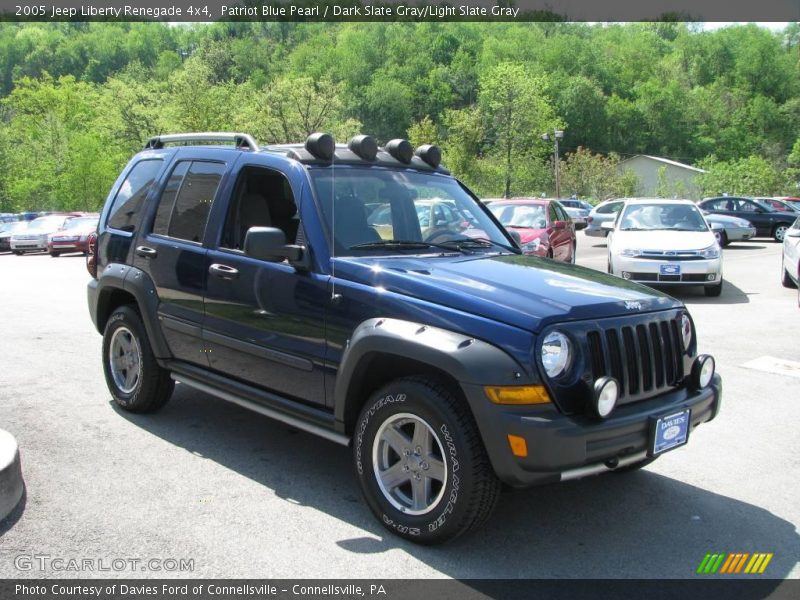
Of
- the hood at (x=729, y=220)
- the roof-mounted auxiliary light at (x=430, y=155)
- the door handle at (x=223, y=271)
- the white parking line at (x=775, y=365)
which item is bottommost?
the white parking line at (x=775, y=365)

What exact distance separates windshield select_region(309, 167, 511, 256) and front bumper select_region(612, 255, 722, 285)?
7.86 metres

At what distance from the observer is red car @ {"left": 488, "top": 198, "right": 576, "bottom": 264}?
14.0 m

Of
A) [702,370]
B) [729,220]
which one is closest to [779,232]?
[729,220]

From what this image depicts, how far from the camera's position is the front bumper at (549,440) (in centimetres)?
336

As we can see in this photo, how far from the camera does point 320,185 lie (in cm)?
466

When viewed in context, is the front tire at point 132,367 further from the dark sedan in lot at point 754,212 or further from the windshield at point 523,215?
the dark sedan in lot at point 754,212

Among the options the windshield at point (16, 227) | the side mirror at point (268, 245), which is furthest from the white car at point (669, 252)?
the windshield at point (16, 227)

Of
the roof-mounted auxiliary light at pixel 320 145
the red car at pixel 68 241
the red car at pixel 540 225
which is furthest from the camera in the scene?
the red car at pixel 68 241

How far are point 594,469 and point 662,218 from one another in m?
11.2

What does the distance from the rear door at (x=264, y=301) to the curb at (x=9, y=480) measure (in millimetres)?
1350

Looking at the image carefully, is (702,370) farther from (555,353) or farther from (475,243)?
(475,243)

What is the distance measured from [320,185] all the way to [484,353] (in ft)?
5.74

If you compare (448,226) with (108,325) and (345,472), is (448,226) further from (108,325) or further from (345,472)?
(108,325)

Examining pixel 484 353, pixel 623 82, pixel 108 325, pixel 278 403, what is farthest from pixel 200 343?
pixel 623 82
